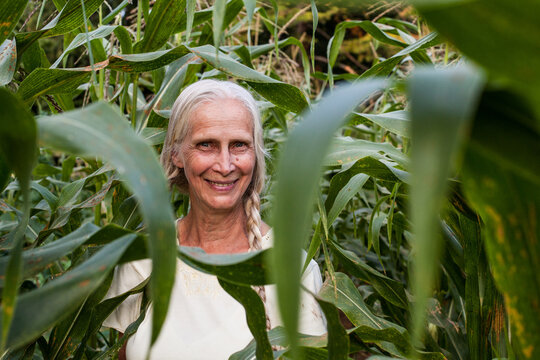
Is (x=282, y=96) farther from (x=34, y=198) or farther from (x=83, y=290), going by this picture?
(x=34, y=198)

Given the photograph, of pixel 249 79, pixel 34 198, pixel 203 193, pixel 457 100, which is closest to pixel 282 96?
pixel 249 79

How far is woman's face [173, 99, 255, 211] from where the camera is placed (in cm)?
113

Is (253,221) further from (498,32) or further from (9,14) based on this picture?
(498,32)

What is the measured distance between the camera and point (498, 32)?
0.22m

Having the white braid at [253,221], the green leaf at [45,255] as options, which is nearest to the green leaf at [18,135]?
the green leaf at [45,255]

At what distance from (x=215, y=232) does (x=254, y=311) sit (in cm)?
75

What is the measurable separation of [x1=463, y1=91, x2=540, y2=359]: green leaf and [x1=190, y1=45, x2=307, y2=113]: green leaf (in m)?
0.44

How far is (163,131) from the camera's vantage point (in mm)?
1119

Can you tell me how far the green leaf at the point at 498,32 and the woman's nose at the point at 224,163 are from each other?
36.2 inches

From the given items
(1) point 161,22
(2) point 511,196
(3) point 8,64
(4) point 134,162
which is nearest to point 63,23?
(3) point 8,64

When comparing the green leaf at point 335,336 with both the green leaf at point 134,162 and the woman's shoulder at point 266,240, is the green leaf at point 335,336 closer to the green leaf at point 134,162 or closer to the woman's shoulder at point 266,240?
the green leaf at point 134,162

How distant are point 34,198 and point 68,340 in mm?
1191

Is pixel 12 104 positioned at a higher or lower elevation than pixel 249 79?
lower

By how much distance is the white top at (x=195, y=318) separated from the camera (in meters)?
1.06
